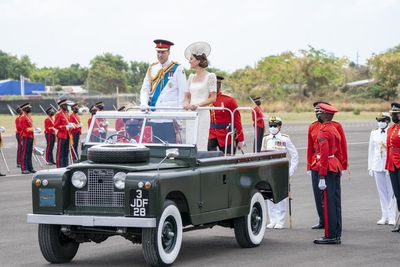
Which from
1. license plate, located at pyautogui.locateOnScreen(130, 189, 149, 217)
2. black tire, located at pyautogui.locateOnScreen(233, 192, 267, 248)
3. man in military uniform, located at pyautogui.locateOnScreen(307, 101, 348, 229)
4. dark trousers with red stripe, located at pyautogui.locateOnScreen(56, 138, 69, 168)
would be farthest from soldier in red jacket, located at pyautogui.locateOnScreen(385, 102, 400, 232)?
dark trousers with red stripe, located at pyautogui.locateOnScreen(56, 138, 69, 168)

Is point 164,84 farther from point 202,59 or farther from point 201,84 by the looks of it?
point 202,59

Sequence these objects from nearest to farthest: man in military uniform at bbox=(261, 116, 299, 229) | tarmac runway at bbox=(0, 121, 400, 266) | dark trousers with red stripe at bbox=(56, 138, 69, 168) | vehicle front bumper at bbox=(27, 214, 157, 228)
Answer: vehicle front bumper at bbox=(27, 214, 157, 228) < tarmac runway at bbox=(0, 121, 400, 266) < man in military uniform at bbox=(261, 116, 299, 229) < dark trousers with red stripe at bbox=(56, 138, 69, 168)

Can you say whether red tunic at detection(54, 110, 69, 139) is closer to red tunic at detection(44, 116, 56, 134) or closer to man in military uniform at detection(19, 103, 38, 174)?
man in military uniform at detection(19, 103, 38, 174)

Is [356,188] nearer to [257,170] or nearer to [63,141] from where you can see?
[257,170]

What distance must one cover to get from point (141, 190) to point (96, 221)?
1.91 feet

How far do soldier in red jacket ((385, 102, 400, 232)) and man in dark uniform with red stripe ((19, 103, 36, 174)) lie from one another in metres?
14.5

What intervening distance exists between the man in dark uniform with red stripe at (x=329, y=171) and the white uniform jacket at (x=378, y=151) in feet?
8.32

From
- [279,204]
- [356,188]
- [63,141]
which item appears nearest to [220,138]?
[279,204]

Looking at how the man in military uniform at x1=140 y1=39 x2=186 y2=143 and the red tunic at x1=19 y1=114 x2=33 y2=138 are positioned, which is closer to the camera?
the man in military uniform at x1=140 y1=39 x2=186 y2=143

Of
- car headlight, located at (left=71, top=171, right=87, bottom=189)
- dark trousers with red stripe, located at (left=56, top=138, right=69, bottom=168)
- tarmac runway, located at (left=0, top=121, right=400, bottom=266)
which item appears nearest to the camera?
car headlight, located at (left=71, top=171, right=87, bottom=189)

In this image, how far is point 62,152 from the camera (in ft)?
93.5

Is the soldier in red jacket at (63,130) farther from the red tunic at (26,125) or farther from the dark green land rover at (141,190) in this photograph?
the dark green land rover at (141,190)

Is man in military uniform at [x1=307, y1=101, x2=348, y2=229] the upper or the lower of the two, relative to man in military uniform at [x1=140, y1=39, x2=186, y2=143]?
lower

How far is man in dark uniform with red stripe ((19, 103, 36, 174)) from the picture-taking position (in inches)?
1065
